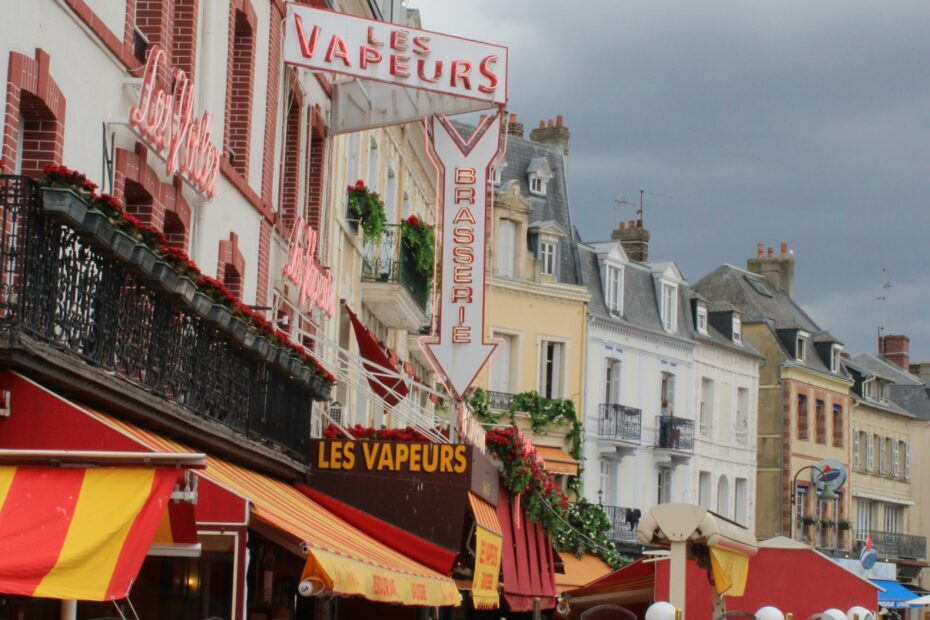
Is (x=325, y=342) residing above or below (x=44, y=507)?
above

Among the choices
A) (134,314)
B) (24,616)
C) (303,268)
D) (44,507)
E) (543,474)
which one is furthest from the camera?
(543,474)

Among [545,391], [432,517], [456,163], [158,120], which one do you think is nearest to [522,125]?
[545,391]

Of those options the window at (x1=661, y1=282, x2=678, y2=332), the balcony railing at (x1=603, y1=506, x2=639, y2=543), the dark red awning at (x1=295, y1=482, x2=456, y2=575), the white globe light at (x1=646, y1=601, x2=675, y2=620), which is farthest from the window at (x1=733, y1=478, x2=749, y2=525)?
the white globe light at (x1=646, y1=601, x2=675, y2=620)

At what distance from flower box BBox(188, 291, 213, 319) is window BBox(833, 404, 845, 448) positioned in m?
52.3

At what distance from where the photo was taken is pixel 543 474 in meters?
27.0

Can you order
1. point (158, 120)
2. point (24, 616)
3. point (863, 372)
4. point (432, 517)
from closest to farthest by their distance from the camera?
point (24, 616) → point (158, 120) → point (432, 517) → point (863, 372)

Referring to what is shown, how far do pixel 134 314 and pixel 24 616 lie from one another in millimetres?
2033

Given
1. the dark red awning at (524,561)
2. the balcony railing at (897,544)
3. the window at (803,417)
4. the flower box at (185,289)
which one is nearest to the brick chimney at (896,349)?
the balcony railing at (897,544)

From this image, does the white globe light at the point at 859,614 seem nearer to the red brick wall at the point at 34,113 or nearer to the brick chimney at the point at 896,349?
the red brick wall at the point at 34,113

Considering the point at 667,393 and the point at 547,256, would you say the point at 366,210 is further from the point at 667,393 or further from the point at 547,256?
the point at 667,393

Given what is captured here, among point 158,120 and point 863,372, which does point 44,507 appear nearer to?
point 158,120

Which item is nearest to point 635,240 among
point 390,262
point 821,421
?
point 821,421

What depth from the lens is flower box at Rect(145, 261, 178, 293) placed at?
11492mm

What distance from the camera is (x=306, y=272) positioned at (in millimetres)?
20875
